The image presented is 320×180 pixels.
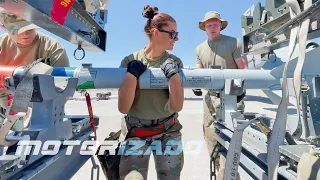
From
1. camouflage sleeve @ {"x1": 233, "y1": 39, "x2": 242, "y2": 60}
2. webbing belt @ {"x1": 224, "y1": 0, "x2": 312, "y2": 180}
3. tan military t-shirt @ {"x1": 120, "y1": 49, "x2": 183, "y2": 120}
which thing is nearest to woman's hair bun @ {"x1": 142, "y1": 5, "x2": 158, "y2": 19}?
tan military t-shirt @ {"x1": 120, "y1": 49, "x2": 183, "y2": 120}

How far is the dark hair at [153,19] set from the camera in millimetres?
2301

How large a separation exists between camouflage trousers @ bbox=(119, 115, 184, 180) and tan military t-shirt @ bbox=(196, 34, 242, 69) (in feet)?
5.34

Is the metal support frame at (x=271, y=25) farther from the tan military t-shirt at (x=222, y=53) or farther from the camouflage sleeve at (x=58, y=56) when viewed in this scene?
the camouflage sleeve at (x=58, y=56)

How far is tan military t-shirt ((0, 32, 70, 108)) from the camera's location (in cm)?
258

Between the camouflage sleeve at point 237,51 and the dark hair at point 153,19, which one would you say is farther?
→ the camouflage sleeve at point 237,51

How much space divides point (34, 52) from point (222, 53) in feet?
7.82

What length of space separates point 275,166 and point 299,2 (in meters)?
0.82

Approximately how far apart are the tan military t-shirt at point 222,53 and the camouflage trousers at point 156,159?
163cm

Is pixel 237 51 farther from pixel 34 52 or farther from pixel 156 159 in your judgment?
pixel 34 52

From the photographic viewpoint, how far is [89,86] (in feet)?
6.40

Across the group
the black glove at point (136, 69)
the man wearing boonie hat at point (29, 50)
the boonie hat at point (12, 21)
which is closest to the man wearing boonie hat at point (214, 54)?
the black glove at point (136, 69)

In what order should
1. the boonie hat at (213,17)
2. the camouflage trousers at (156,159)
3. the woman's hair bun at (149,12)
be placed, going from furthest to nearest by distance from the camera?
the boonie hat at (213,17)
the woman's hair bun at (149,12)
the camouflage trousers at (156,159)

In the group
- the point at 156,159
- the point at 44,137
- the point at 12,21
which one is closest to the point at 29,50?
the point at 12,21

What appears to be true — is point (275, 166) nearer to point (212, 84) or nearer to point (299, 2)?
point (299, 2)
